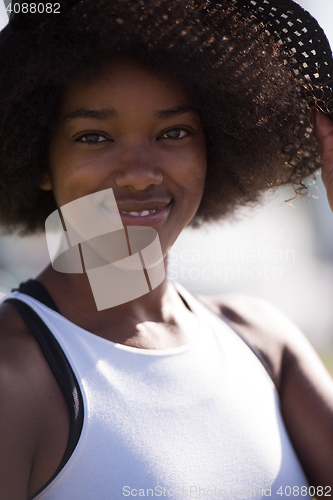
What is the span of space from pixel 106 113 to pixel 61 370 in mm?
834

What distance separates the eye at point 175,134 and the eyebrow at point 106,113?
0.06m

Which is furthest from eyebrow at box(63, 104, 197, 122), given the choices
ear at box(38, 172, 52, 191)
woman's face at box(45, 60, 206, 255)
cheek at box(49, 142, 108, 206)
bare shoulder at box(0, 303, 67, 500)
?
bare shoulder at box(0, 303, 67, 500)

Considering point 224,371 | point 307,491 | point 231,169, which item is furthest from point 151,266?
point 307,491

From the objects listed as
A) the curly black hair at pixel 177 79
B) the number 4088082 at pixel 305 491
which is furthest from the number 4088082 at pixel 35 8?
the number 4088082 at pixel 305 491

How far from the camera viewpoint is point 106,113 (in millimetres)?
1450

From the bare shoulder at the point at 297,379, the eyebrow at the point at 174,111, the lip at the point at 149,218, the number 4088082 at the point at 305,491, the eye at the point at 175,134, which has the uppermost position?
the eyebrow at the point at 174,111

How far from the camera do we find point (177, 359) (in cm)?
163

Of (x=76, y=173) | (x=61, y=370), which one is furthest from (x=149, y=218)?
(x=61, y=370)

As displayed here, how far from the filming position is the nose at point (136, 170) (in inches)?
57.0

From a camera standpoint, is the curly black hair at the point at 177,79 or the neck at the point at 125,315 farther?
the neck at the point at 125,315

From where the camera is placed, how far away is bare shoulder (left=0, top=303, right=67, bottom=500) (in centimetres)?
115

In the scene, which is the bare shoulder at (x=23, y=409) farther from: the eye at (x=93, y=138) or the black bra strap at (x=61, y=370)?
the eye at (x=93, y=138)

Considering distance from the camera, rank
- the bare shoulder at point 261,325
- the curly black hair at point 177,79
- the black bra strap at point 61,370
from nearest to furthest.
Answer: the black bra strap at point 61,370
the curly black hair at point 177,79
the bare shoulder at point 261,325

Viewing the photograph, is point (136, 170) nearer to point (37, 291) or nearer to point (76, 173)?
point (76, 173)
